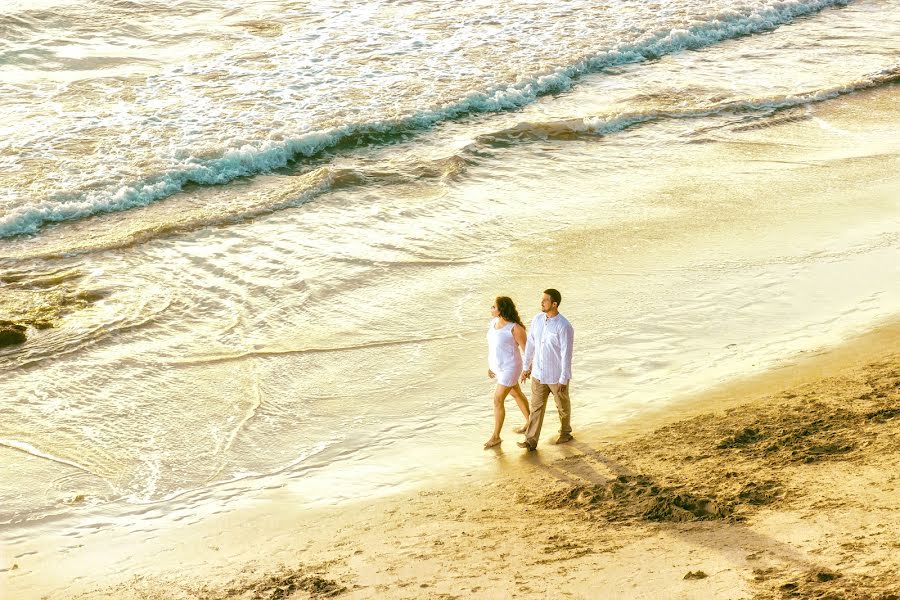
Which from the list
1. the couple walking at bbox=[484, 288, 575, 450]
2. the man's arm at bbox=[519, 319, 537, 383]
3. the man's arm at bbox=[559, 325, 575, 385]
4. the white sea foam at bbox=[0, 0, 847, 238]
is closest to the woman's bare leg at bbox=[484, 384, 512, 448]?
the couple walking at bbox=[484, 288, 575, 450]

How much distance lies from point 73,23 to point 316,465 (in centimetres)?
1665

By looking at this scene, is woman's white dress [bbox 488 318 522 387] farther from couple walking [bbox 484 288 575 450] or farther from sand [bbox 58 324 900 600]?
sand [bbox 58 324 900 600]

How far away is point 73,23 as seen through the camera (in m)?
21.5

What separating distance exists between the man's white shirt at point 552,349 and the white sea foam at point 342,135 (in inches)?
326

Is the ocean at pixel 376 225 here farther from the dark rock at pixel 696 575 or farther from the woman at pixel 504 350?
the dark rock at pixel 696 575

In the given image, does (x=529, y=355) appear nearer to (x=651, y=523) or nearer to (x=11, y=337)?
(x=651, y=523)

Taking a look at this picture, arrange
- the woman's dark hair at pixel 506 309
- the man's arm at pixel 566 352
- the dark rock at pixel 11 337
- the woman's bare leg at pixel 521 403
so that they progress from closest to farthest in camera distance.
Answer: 1. the man's arm at pixel 566 352
2. the woman's dark hair at pixel 506 309
3. the woman's bare leg at pixel 521 403
4. the dark rock at pixel 11 337

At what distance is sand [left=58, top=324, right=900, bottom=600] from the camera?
6.07 meters

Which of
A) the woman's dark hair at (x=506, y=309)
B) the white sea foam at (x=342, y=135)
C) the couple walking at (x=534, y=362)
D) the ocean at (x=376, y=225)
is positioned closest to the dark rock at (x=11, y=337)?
the ocean at (x=376, y=225)

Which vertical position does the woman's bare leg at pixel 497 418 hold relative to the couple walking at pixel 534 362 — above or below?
below

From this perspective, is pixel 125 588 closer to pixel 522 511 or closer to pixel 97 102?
pixel 522 511

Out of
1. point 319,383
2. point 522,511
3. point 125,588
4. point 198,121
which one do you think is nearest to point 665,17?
point 198,121

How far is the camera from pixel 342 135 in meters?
17.0

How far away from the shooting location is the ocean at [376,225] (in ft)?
29.2
